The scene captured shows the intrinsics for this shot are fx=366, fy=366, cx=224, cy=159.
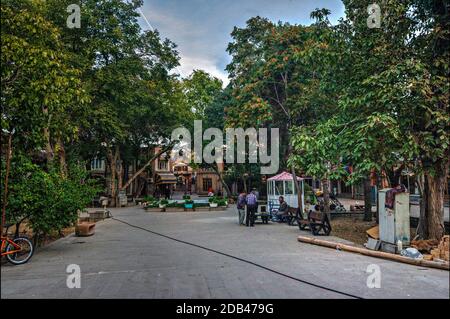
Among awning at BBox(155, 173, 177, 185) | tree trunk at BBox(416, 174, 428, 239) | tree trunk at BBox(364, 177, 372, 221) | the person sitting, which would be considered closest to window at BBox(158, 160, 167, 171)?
awning at BBox(155, 173, 177, 185)

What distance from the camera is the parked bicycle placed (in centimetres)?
858

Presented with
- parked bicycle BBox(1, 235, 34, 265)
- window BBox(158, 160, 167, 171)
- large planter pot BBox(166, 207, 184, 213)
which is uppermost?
window BBox(158, 160, 167, 171)

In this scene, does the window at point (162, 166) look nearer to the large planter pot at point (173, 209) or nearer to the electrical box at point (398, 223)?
the large planter pot at point (173, 209)

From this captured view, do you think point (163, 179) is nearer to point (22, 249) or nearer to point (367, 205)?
point (367, 205)

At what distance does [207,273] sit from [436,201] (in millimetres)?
7446

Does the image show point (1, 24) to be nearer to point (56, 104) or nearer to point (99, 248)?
point (56, 104)

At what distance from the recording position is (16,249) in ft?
28.7

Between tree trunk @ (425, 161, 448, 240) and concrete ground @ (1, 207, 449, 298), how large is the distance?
3.02 m

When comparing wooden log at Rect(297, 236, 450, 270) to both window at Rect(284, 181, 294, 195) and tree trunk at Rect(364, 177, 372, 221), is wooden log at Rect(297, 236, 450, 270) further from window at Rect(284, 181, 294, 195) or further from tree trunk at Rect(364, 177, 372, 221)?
window at Rect(284, 181, 294, 195)

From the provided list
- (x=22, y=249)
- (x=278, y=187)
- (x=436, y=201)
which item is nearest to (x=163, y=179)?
(x=278, y=187)

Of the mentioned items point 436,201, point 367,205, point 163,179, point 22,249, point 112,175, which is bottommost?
point 22,249

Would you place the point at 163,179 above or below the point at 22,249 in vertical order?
above

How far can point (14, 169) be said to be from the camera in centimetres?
977
